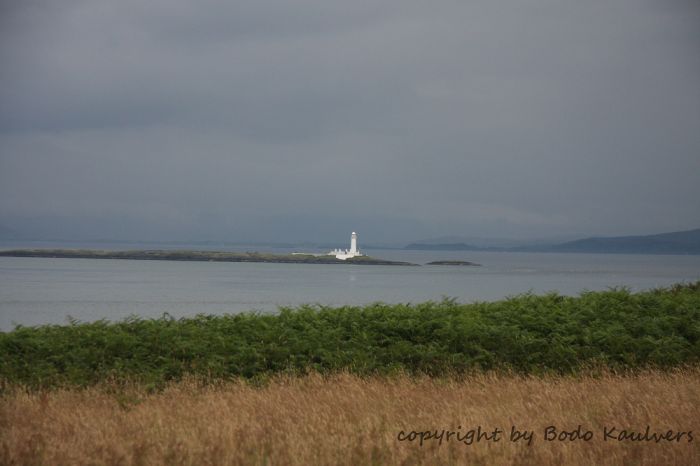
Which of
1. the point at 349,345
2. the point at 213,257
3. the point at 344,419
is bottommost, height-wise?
the point at 213,257

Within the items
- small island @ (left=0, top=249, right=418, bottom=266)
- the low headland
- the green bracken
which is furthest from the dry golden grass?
small island @ (left=0, top=249, right=418, bottom=266)

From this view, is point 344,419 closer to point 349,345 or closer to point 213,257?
point 349,345

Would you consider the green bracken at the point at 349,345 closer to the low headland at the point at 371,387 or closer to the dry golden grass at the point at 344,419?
the low headland at the point at 371,387

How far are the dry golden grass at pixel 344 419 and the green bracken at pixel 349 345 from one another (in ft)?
3.02

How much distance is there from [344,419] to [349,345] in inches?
180

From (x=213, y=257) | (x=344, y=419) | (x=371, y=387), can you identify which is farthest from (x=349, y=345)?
(x=213, y=257)

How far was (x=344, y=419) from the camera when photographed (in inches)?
356

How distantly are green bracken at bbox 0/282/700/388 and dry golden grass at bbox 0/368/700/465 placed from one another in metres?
0.92

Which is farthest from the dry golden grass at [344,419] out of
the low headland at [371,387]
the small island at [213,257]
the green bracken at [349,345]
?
the small island at [213,257]

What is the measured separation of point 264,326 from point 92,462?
23.0ft

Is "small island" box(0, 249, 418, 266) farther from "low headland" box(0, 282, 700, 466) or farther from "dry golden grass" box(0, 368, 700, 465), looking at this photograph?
"dry golden grass" box(0, 368, 700, 465)

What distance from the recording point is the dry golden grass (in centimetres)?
748

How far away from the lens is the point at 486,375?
12.5 meters

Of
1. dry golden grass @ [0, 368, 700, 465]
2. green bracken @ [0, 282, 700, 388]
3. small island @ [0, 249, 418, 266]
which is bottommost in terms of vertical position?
small island @ [0, 249, 418, 266]
